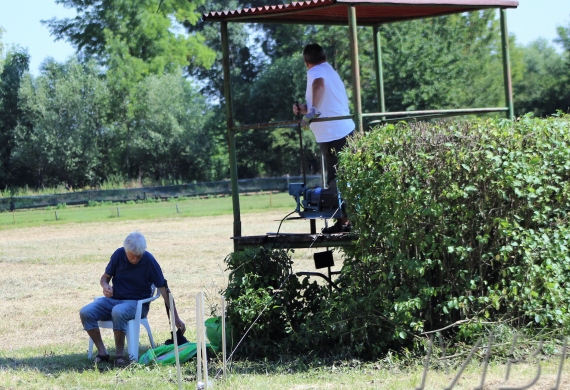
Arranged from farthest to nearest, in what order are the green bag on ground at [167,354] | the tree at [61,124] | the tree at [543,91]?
the tree at [61,124], the tree at [543,91], the green bag on ground at [167,354]

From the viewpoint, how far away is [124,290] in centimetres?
845

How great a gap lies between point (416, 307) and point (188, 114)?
46257 mm

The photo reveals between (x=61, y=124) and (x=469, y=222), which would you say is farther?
(x=61, y=124)

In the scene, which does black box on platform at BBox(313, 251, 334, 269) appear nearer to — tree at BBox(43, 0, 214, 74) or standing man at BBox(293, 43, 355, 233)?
standing man at BBox(293, 43, 355, 233)

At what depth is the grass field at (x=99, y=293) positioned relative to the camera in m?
6.77

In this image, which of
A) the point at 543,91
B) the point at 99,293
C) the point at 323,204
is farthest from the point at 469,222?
the point at 543,91

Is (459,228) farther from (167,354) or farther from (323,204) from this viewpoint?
(167,354)

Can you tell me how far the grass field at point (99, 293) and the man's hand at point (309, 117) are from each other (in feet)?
7.08

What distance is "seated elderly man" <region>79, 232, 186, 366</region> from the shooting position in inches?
323

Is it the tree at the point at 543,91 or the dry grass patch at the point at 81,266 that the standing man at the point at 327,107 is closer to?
the dry grass patch at the point at 81,266

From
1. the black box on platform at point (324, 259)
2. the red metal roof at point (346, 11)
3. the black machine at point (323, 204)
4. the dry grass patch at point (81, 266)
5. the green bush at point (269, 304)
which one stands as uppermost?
the red metal roof at point (346, 11)

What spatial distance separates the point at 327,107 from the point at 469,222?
1.93 metres

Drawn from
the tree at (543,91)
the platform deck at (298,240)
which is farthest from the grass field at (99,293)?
the tree at (543,91)

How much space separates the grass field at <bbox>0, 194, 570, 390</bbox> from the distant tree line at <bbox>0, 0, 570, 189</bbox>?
59.8 ft
